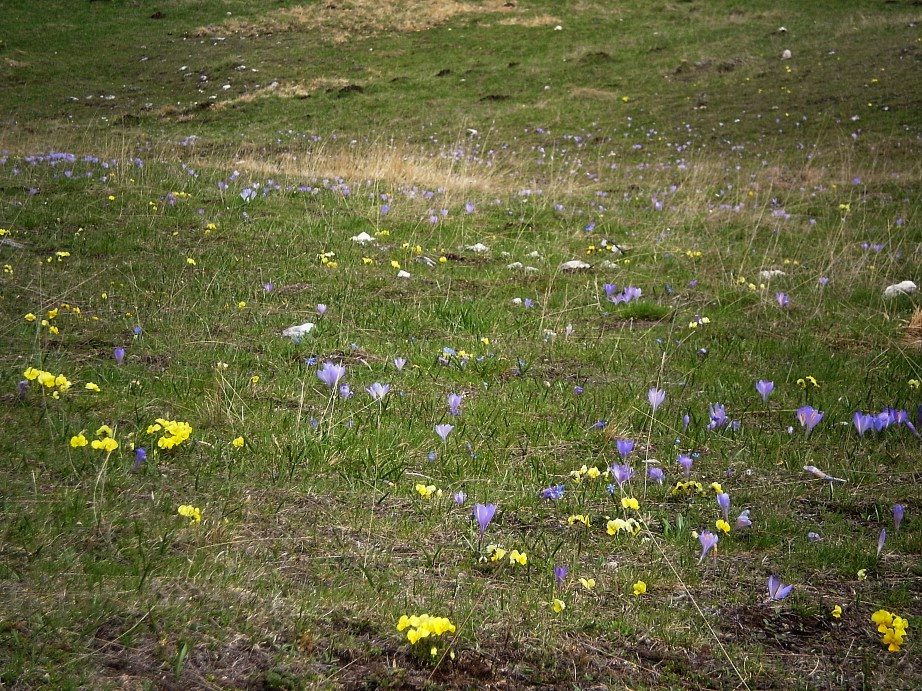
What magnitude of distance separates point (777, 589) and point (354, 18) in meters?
38.6

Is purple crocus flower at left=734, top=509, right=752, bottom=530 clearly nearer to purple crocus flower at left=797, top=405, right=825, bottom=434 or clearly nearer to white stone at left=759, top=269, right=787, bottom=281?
purple crocus flower at left=797, top=405, right=825, bottom=434

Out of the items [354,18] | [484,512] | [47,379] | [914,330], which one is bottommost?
[914,330]

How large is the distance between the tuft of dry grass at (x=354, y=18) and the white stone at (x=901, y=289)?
1223 inches

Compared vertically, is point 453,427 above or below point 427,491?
below

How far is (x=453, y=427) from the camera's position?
4156 millimetres

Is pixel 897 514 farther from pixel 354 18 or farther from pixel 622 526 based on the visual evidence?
pixel 354 18

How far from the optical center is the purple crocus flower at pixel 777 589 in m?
2.63

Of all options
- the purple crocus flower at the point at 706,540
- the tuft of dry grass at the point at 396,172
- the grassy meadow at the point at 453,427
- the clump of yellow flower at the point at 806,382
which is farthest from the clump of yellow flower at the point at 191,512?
the tuft of dry grass at the point at 396,172

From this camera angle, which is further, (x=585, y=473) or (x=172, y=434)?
(x=585, y=473)

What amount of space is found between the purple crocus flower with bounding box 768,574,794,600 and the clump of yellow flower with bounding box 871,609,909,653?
305mm

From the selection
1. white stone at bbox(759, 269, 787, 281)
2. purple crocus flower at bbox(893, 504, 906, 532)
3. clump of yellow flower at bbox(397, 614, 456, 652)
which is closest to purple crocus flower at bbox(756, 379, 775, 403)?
purple crocus flower at bbox(893, 504, 906, 532)

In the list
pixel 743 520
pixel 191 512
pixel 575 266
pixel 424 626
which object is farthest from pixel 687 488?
pixel 575 266

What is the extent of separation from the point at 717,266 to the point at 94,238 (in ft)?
22.7

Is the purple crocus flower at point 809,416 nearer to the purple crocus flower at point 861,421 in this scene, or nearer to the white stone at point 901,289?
the purple crocus flower at point 861,421
